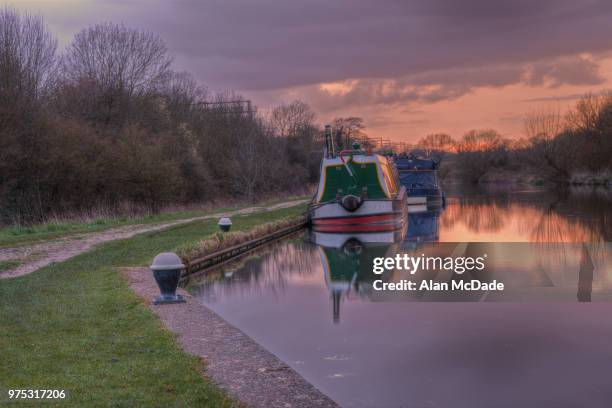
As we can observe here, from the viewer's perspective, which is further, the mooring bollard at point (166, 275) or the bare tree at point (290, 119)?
the bare tree at point (290, 119)

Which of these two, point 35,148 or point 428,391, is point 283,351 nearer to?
point 428,391

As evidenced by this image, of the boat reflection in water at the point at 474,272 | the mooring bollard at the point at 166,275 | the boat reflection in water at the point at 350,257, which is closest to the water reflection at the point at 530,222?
the boat reflection in water at the point at 474,272

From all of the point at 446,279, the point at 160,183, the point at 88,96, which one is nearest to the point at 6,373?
the point at 446,279

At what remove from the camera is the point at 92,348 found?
6.81m

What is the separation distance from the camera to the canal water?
22.1ft

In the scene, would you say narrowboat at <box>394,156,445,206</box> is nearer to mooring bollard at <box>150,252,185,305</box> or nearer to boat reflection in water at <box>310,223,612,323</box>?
boat reflection in water at <box>310,223,612,323</box>

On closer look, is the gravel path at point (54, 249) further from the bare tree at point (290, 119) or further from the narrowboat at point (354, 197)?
the bare tree at point (290, 119)

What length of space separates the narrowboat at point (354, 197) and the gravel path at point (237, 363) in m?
15.2

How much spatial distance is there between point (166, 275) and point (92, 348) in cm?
268

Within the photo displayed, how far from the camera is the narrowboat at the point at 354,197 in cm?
2425

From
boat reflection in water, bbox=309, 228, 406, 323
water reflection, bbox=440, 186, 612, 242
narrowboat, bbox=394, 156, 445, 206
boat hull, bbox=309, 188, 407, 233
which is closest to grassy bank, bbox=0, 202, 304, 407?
boat reflection in water, bbox=309, 228, 406, 323

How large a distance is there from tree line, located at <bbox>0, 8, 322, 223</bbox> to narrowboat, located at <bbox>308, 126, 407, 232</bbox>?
8310mm

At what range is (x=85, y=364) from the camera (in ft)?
20.5

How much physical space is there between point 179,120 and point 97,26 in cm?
714
